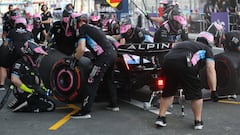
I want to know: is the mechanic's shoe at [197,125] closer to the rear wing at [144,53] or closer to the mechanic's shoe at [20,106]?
the rear wing at [144,53]

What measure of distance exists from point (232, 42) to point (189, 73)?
2.36 metres

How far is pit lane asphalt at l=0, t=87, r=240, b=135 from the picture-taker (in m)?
5.86

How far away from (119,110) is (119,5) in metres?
6.95

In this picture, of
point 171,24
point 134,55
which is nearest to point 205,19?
point 171,24

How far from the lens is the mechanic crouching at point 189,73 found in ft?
19.1

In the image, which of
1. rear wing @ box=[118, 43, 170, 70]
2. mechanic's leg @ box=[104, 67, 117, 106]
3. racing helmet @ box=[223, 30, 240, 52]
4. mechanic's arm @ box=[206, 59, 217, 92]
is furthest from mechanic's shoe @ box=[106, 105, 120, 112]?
racing helmet @ box=[223, 30, 240, 52]

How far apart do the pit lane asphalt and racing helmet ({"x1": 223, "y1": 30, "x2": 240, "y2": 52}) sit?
1014mm

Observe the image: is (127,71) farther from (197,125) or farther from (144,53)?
(197,125)

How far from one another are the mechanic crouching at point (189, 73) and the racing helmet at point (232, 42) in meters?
1.86

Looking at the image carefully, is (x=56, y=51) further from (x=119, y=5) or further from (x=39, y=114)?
(x=119, y=5)

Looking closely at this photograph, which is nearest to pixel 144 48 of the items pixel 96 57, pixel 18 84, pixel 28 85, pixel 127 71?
pixel 127 71

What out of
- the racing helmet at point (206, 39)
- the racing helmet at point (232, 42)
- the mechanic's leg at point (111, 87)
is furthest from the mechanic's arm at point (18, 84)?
the racing helmet at point (232, 42)

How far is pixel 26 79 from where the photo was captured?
24.1 feet

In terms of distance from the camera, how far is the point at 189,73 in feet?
19.1
